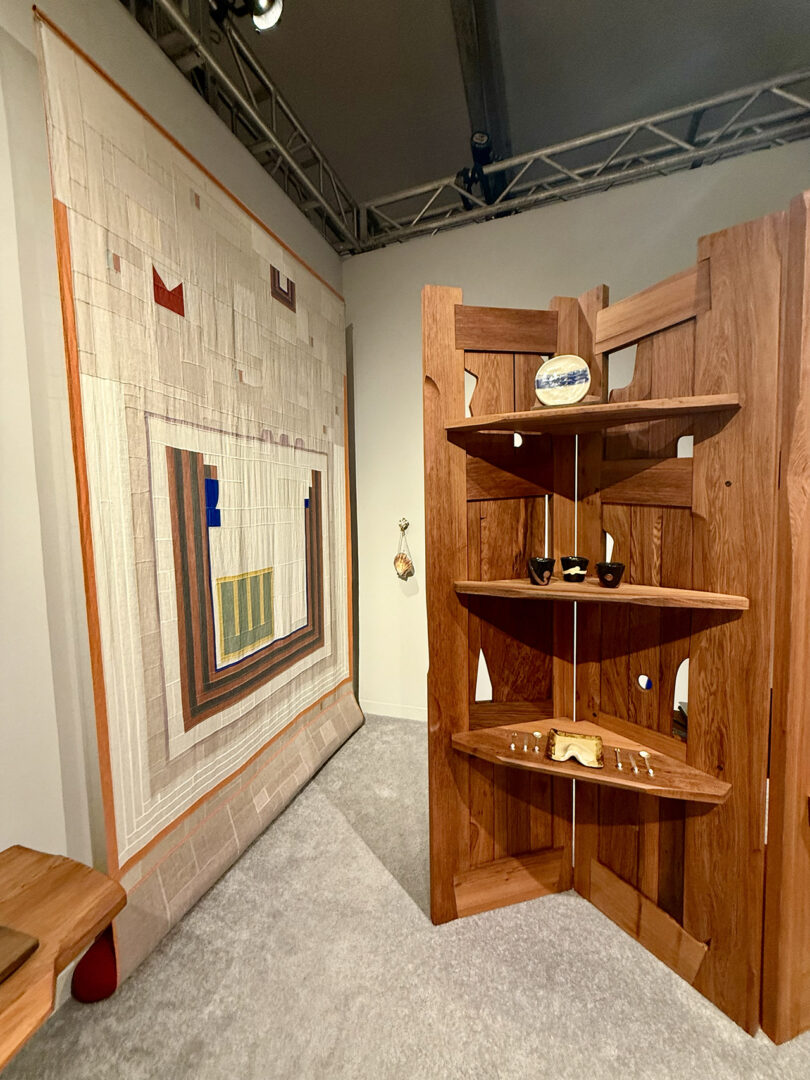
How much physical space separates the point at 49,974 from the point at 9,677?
27.7 inches

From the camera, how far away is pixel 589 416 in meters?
1.18

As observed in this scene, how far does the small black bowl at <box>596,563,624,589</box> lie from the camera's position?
1223 mm

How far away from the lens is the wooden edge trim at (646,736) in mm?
1258

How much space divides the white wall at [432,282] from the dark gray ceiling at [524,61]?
0.45 metres

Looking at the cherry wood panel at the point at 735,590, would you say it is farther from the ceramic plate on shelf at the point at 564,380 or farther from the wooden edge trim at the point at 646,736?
the ceramic plate on shelf at the point at 564,380

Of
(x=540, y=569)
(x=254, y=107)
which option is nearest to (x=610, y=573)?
(x=540, y=569)

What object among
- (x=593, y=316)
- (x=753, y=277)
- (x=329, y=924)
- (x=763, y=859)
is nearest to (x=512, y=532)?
(x=593, y=316)

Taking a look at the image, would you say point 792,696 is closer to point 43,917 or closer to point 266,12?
point 43,917

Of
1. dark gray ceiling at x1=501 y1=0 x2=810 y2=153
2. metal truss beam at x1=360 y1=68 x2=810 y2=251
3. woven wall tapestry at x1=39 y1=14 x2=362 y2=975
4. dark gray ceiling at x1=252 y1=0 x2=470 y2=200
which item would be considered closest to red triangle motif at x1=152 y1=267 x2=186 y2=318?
woven wall tapestry at x1=39 y1=14 x2=362 y2=975

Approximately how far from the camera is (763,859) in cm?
111

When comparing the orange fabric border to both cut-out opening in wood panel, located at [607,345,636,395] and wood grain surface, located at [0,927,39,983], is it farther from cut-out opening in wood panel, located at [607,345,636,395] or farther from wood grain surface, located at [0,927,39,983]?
cut-out opening in wood panel, located at [607,345,636,395]

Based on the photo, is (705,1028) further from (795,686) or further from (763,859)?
(795,686)

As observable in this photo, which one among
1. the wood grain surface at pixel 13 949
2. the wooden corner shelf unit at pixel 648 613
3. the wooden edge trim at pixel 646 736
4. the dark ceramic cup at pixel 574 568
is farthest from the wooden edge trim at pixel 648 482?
the wood grain surface at pixel 13 949

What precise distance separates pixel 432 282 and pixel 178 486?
6.81 feet
